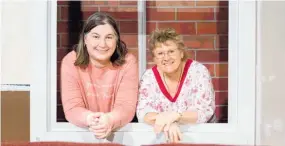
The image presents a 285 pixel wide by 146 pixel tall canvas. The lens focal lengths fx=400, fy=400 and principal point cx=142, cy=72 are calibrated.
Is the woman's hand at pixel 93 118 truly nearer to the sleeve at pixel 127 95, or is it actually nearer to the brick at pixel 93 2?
the sleeve at pixel 127 95

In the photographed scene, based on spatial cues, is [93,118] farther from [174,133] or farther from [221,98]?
[221,98]

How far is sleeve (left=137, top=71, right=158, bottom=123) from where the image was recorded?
2.94 ft

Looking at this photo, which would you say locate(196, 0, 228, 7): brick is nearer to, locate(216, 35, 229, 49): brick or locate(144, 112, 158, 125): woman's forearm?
locate(216, 35, 229, 49): brick

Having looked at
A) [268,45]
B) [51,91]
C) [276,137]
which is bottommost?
[276,137]

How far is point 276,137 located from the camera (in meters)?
0.89

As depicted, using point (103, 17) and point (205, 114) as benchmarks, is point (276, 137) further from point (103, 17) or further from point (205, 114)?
point (103, 17)

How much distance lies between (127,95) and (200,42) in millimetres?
202

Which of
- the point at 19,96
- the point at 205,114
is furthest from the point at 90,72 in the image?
the point at 205,114

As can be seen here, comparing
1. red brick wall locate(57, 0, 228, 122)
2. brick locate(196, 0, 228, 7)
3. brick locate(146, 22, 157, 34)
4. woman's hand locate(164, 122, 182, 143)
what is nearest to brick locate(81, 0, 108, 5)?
red brick wall locate(57, 0, 228, 122)

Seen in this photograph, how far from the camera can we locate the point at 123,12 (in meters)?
0.90

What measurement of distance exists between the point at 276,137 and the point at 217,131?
0.13 m

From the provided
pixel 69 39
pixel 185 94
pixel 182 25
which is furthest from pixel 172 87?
pixel 69 39

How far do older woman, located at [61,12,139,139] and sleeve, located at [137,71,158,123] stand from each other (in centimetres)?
1

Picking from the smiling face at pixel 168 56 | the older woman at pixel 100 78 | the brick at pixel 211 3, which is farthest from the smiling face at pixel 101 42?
the brick at pixel 211 3
